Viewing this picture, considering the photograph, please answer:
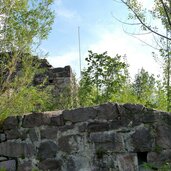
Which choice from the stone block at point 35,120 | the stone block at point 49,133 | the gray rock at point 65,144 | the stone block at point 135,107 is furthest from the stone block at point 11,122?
the stone block at point 135,107

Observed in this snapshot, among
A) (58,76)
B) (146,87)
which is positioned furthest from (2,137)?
(146,87)

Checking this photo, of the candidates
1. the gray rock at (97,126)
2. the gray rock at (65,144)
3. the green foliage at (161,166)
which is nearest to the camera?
the green foliage at (161,166)

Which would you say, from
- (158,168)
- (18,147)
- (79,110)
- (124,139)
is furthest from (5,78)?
(158,168)

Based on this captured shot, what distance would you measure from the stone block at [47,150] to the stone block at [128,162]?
0.79 metres

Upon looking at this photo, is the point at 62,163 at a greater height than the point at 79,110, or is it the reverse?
the point at 79,110

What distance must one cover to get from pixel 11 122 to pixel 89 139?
3.44 feet

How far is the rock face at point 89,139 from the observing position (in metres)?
4.15

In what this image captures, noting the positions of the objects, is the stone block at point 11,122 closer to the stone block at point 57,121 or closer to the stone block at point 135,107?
the stone block at point 57,121

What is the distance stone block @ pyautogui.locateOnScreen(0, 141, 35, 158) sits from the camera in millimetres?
4621

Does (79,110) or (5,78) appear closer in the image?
(79,110)

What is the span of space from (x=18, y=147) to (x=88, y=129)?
92 centimetres

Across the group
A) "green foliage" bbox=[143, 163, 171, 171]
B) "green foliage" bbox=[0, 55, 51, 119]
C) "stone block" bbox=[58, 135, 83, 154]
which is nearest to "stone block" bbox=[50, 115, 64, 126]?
"stone block" bbox=[58, 135, 83, 154]

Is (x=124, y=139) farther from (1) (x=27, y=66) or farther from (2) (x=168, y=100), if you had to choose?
(2) (x=168, y=100)

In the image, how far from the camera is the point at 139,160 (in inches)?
166
